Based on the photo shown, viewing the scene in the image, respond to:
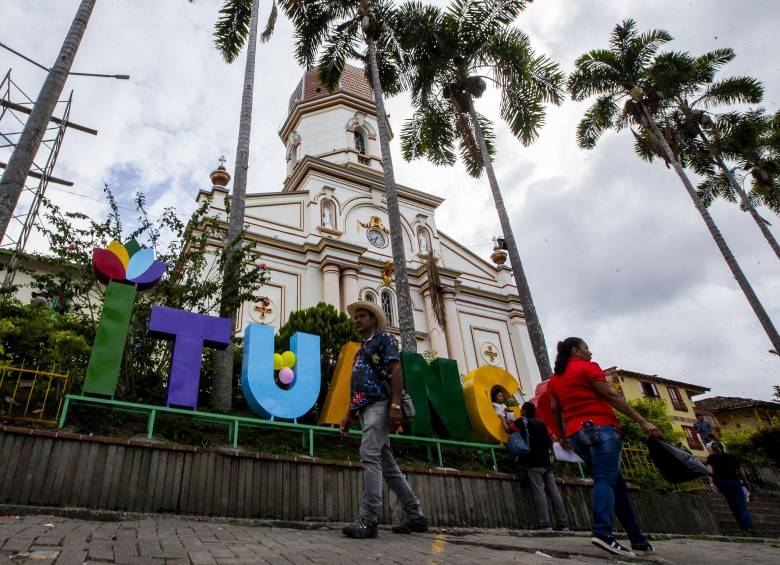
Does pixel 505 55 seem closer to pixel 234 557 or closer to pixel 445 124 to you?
pixel 445 124

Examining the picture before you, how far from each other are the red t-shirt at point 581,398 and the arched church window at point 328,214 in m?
17.9

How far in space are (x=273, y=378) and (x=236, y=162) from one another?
17.4 ft

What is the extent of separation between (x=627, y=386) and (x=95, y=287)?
3095 cm

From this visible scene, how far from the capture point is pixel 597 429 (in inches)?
163

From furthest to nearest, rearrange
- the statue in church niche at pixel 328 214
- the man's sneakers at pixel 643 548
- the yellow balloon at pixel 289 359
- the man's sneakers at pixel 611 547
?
the statue in church niche at pixel 328 214
the yellow balloon at pixel 289 359
the man's sneakers at pixel 643 548
the man's sneakers at pixel 611 547

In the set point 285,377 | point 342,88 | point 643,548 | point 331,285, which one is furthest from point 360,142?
point 643,548

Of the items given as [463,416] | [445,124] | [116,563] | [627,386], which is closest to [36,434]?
[116,563]

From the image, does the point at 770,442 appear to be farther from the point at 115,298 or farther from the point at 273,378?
the point at 115,298

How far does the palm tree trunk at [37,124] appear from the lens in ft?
18.6

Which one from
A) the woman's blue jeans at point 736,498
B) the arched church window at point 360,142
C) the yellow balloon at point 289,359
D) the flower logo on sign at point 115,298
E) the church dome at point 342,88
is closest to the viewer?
the flower logo on sign at point 115,298

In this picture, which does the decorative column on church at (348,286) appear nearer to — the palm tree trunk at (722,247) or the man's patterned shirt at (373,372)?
the palm tree trunk at (722,247)

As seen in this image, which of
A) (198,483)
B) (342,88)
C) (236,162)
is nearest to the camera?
(198,483)

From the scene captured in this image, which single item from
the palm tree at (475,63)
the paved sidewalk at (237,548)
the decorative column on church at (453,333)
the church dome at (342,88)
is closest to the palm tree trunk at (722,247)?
the palm tree at (475,63)

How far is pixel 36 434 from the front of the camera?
489 centimetres
